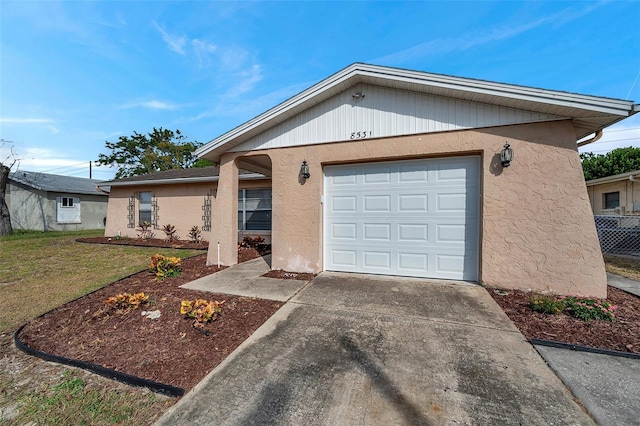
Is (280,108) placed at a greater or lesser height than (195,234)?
greater

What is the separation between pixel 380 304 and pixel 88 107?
46.0 ft

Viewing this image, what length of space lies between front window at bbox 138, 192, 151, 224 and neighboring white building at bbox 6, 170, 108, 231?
6396mm

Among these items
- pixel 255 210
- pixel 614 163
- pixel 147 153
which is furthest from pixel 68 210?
pixel 614 163

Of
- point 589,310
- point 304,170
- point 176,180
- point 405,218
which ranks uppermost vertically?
point 176,180

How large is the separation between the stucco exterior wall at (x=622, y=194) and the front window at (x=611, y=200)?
0.11 meters

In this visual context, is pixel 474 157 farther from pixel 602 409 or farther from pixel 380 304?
pixel 602 409

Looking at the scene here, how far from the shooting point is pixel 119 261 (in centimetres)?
731

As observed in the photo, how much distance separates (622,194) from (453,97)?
44.8 ft

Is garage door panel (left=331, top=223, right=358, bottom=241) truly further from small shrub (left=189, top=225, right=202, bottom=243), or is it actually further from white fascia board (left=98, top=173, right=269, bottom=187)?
small shrub (left=189, top=225, right=202, bottom=243)

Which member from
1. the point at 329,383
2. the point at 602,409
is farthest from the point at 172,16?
the point at 602,409

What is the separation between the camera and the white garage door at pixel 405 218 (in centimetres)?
487

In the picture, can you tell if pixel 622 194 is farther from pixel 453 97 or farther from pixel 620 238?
pixel 453 97

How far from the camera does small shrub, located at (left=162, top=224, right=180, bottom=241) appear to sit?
11.0 meters

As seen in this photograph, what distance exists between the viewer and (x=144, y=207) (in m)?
12.0
